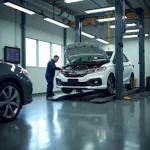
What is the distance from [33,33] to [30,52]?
0.89 meters

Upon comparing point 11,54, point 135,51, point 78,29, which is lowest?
point 11,54

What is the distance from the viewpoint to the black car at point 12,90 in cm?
386

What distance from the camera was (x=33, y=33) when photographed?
33.9 ft

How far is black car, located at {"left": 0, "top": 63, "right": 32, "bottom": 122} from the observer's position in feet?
12.7

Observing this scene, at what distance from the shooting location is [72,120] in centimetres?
412

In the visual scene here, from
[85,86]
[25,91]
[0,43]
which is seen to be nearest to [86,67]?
[85,86]

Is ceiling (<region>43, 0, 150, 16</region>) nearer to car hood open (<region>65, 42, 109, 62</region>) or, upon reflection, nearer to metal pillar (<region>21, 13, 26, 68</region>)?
metal pillar (<region>21, 13, 26, 68</region>)

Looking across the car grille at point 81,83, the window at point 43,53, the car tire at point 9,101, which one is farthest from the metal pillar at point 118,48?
the window at point 43,53

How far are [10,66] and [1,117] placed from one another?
93 centimetres

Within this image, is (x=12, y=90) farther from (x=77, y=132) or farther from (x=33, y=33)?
(x=33, y=33)

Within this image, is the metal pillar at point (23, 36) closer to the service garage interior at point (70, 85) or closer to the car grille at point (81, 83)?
the service garage interior at point (70, 85)

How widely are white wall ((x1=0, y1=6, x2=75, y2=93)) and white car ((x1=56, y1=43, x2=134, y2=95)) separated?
274 centimetres

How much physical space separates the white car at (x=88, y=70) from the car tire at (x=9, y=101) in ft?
9.23

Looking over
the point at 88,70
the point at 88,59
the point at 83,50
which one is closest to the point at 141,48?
the point at 88,59
